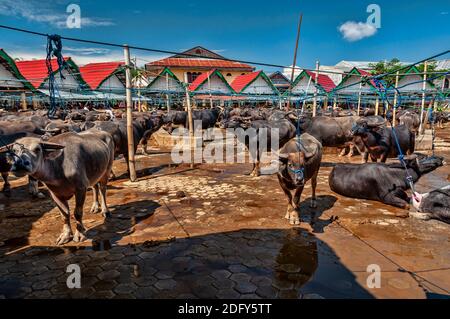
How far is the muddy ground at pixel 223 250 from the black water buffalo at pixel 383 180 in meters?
0.24

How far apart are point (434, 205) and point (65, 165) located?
18.1 ft

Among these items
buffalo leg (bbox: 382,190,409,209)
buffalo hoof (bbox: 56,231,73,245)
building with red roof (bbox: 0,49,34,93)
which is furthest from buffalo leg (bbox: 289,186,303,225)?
building with red roof (bbox: 0,49,34,93)

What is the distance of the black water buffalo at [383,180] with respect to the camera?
267 inches

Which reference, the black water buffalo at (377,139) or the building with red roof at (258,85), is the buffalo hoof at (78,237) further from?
the building with red roof at (258,85)

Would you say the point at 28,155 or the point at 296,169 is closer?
the point at 28,155

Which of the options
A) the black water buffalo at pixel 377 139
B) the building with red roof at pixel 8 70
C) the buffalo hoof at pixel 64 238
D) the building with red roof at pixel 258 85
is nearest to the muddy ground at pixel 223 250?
the buffalo hoof at pixel 64 238

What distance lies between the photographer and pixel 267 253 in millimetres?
4660

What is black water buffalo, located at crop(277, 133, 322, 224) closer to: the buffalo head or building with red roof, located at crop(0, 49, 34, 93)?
the buffalo head

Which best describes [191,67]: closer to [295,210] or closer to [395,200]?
[395,200]

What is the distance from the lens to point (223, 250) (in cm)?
475

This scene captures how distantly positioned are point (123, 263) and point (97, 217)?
225 centimetres

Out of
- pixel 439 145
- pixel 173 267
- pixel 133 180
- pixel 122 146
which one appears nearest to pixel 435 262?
pixel 173 267

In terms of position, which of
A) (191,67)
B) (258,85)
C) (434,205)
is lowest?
(434,205)

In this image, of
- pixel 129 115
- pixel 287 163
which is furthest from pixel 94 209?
pixel 287 163
